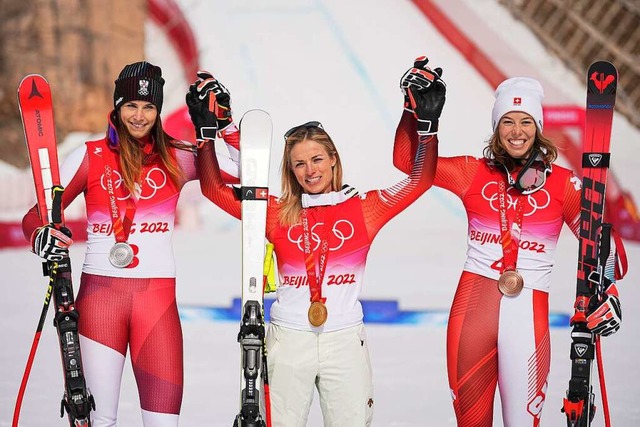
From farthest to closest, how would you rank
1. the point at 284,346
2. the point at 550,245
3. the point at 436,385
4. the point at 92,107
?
the point at 92,107
the point at 436,385
the point at 550,245
the point at 284,346

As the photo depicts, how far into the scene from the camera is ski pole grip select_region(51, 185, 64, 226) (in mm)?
2871

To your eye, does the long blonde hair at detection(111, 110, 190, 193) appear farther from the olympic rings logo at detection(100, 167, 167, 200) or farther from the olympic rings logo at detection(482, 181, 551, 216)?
the olympic rings logo at detection(482, 181, 551, 216)

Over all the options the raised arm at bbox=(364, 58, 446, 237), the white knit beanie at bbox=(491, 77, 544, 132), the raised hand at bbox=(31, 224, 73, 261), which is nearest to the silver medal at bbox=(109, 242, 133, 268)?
the raised hand at bbox=(31, 224, 73, 261)

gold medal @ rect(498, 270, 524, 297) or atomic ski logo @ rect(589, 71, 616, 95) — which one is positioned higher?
atomic ski logo @ rect(589, 71, 616, 95)

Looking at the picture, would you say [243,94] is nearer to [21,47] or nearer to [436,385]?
[21,47]

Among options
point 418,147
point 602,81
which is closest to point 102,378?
point 418,147

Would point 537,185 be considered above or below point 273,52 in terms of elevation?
below

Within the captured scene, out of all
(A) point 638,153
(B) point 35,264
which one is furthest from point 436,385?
(A) point 638,153

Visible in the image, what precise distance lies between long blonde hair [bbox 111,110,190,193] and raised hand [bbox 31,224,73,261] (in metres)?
0.27

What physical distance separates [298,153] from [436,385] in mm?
2077

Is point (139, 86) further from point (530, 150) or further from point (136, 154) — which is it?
point (530, 150)

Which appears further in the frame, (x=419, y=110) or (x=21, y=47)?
(x=21, y=47)

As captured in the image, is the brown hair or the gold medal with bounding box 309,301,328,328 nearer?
the gold medal with bounding box 309,301,328,328

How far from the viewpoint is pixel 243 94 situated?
38.4ft
